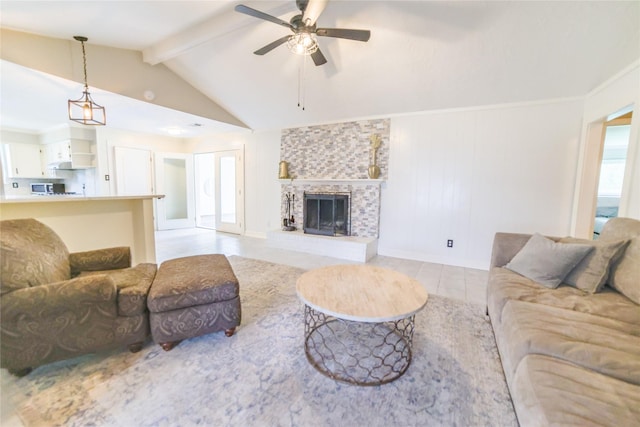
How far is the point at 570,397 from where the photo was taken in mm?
913

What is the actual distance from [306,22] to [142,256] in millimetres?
3136

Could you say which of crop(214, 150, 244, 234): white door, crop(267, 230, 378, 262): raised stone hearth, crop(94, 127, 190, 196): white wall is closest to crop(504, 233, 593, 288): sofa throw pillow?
crop(267, 230, 378, 262): raised stone hearth

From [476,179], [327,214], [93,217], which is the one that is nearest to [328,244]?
[327,214]

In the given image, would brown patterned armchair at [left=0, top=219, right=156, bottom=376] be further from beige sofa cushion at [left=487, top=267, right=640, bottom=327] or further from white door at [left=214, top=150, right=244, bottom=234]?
white door at [left=214, top=150, right=244, bottom=234]

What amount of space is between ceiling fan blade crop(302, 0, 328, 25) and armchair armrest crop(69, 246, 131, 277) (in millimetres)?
2473

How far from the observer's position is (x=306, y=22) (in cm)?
209

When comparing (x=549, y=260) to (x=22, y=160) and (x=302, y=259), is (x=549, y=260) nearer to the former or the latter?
(x=302, y=259)

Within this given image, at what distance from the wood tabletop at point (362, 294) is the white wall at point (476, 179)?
2188mm

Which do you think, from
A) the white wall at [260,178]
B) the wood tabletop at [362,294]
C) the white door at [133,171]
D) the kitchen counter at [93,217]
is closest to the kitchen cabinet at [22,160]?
the white door at [133,171]

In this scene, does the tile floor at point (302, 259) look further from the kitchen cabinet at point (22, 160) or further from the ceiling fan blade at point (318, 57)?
the kitchen cabinet at point (22, 160)

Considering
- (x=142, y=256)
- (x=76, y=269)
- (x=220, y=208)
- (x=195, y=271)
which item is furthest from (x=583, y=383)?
(x=220, y=208)

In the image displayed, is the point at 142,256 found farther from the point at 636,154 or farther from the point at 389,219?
the point at 636,154

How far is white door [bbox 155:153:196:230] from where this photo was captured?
20.2 ft

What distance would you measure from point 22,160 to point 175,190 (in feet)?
10.1
